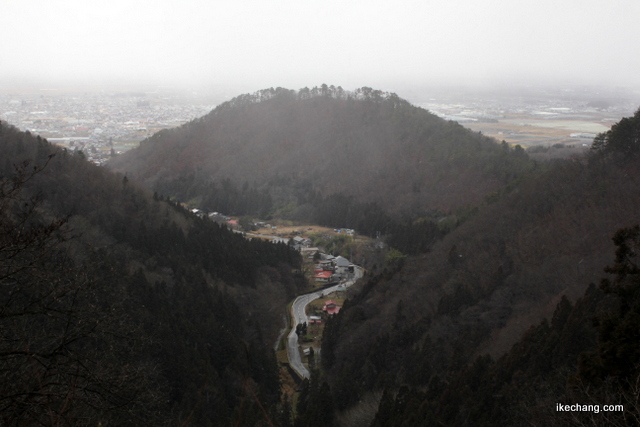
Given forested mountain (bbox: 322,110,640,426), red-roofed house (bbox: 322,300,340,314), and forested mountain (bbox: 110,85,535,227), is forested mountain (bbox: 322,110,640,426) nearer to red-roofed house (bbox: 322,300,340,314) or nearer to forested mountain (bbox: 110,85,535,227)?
red-roofed house (bbox: 322,300,340,314)

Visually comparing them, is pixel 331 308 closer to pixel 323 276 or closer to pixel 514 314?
pixel 323 276

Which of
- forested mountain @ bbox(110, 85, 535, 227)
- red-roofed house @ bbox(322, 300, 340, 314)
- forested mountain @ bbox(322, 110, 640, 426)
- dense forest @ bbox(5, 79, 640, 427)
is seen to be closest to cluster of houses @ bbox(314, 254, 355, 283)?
dense forest @ bbox(5, 79, 640, 427)

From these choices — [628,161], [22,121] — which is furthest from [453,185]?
[22,121]

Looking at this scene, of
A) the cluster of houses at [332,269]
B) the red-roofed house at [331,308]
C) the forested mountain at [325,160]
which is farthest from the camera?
the forested mountain at [325,160]

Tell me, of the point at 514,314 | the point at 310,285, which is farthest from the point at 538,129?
the point at 514,314

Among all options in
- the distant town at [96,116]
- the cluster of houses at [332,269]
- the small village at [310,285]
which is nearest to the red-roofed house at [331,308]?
the small village at [310,285]

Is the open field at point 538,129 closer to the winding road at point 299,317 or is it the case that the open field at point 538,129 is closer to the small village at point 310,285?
the small village at point 310,285

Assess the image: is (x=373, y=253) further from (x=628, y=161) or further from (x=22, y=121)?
(x=22, y=121)
